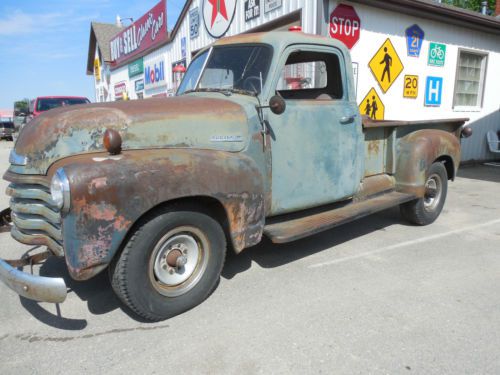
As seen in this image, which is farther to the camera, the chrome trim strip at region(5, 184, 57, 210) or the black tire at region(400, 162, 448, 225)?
the black tire at region(400, 162, 448, 225)

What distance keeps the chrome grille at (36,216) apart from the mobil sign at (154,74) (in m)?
12.9

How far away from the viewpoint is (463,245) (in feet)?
14.7

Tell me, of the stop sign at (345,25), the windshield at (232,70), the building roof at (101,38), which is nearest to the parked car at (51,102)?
the building roof at (101,38)

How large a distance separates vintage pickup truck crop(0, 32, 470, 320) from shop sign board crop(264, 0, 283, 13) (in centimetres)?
450

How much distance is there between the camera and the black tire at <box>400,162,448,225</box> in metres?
5.05

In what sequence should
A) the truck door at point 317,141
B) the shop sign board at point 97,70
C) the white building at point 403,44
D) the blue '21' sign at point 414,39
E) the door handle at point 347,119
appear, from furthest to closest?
1. the shop sign board at point 97,70
2. the blue '21' sign at point 414,39
3. the white building at point 403,44
4. the door handle at point 347,119
5. the truck door at point 317,141

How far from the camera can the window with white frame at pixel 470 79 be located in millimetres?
10312

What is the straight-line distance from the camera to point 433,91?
9609 mm

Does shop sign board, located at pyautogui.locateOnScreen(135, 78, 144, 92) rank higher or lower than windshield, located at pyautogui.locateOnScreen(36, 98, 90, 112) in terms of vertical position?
higher

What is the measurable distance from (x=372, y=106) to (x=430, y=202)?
376 centimetres

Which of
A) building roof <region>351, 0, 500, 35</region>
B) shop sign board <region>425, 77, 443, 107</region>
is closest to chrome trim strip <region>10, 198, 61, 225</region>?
building roof <region>351, 0, 500, 35</region>

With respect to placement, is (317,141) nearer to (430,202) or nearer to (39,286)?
(430,202)

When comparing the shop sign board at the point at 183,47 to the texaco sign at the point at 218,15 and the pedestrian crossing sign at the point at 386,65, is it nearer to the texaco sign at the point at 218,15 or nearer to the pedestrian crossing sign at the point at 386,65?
the texaco sign at the point at 218,15

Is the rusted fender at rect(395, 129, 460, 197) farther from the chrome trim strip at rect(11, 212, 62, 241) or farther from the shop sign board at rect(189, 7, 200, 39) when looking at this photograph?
the shop sign board at rect(189, 7, 200, 39)
